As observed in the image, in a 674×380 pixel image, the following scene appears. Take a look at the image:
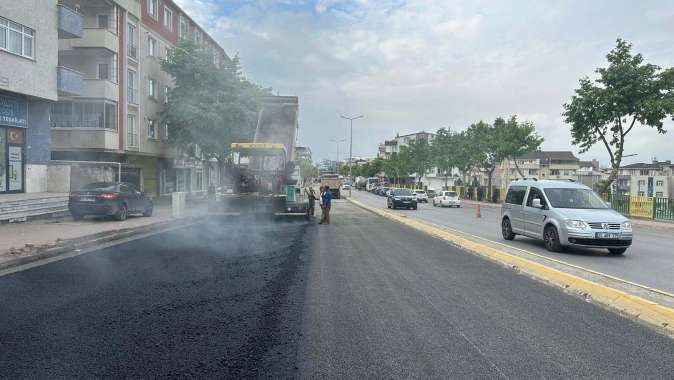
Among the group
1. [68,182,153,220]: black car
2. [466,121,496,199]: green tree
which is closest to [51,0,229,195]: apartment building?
[68,182,153,220]: black car

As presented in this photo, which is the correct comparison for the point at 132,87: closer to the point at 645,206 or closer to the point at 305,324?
the point at 305,324

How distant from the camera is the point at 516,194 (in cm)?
1390

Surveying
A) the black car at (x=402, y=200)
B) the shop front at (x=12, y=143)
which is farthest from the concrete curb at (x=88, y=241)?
the black car at (x=402, y=200)

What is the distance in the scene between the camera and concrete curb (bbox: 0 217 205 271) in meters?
8.95

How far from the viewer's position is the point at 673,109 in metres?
24.0

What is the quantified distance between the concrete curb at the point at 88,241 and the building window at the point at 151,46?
64.7 ft

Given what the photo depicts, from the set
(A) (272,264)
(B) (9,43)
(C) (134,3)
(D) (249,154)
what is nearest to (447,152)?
(C) (134,3)

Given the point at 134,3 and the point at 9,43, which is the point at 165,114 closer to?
the point at 134,3

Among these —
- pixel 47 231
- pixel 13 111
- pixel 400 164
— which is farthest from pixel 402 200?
pixel 400 164

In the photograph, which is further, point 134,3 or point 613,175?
point 134,3

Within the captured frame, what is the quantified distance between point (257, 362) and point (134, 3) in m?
31.6

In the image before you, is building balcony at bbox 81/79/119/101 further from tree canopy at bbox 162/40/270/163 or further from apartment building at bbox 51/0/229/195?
tree canopy at bbox 162/40/270/163

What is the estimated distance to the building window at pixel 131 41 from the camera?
30.0m

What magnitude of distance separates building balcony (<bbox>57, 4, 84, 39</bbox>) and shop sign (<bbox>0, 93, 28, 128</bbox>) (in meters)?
3.71
